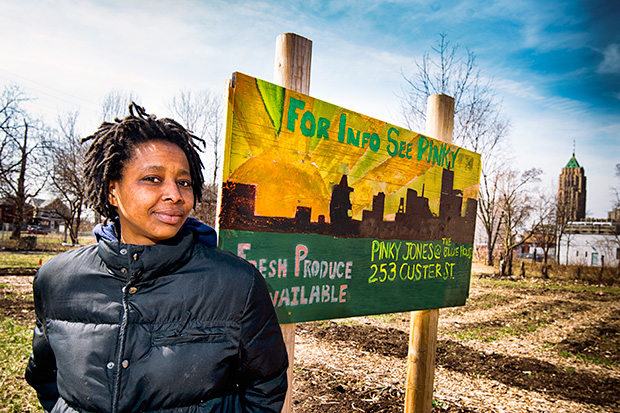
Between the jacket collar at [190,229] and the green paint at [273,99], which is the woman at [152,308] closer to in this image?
the jacket collar at [190,229]

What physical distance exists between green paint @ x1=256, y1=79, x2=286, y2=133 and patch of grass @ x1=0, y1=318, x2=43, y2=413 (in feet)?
12.3

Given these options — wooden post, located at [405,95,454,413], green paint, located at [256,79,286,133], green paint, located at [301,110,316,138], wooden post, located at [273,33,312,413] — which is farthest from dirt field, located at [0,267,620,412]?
green paint, located at [256,79,286,133]

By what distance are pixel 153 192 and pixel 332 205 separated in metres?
1.04

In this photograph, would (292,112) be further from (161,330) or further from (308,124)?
(161,330)

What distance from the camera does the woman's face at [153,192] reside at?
143 centimetres

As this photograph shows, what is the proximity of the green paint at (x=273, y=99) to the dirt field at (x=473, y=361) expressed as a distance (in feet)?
10.4

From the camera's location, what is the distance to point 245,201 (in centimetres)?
186

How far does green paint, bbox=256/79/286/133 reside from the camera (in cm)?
190

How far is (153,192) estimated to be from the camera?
4.69 feet

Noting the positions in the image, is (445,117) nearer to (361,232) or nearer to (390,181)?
(390,181)

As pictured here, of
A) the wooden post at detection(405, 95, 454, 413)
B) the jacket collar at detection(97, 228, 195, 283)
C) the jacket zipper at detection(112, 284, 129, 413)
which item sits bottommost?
the wooden post at detection(405, 95, 454, 413)

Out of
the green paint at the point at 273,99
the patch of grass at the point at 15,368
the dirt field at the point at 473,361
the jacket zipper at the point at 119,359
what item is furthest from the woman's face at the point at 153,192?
the patch of grass at the point at 15,368

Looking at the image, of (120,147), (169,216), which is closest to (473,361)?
(169,216)

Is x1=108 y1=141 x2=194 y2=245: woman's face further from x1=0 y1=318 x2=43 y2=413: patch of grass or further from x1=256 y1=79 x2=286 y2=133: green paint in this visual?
x1=0 y1=318 x2=43 y2=413: patch of grass
